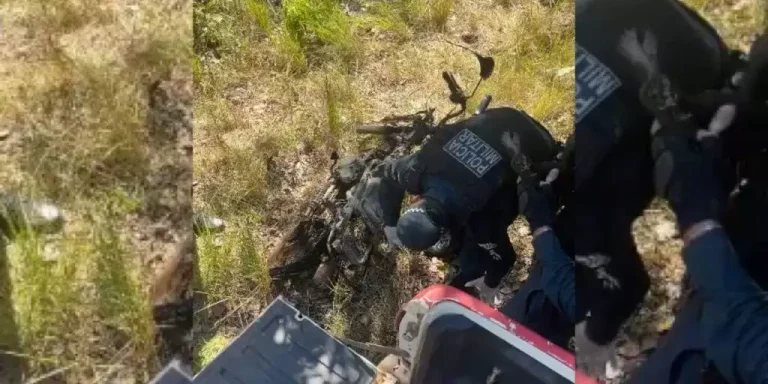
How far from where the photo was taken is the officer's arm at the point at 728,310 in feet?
2.76

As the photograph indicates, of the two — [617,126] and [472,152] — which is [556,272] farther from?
[617,126]

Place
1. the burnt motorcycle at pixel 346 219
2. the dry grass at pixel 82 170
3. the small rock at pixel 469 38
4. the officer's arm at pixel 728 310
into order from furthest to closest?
the small rock at pixel 469 38
the burnt motorcycle at pixel 346 219
the dry grass at pixel 82 170
the officer's arm at pixel 728 310

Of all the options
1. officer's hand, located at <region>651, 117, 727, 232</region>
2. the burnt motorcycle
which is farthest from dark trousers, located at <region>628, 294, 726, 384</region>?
the burnt motorcycle

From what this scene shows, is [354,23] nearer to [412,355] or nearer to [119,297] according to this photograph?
[119,297]

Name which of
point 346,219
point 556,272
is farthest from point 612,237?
point 346,219

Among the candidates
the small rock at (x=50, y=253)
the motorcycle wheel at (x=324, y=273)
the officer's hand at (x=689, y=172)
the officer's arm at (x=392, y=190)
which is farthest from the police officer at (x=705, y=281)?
the small rock at (x=50, y=253)

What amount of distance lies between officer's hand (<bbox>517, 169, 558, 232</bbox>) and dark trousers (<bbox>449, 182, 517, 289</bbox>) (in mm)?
81

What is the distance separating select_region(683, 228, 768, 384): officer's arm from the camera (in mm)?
841

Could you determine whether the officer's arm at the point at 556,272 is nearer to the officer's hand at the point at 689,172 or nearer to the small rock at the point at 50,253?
the officer's hand at the point at 689,172

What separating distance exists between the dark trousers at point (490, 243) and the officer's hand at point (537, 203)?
0.08 m

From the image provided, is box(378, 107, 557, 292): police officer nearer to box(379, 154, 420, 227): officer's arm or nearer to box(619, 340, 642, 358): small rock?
box(379, 154, 420, 227): officer's arm

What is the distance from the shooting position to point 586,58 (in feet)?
3.28

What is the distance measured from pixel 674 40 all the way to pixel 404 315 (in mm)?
790

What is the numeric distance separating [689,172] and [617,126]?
109 millimetres
